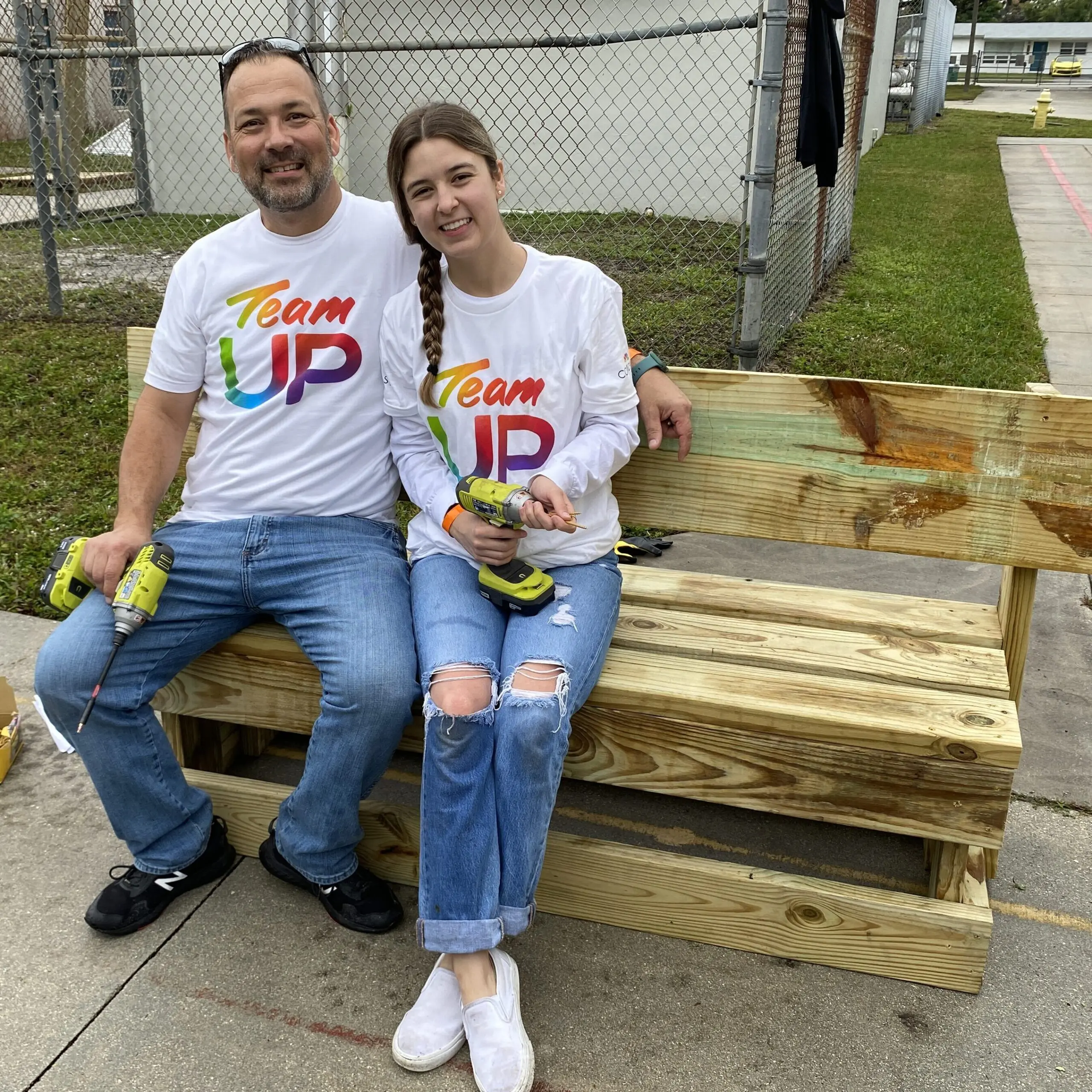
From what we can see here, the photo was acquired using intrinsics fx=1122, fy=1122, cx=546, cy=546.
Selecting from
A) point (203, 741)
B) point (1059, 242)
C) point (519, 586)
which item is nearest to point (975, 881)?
point (519, 586)

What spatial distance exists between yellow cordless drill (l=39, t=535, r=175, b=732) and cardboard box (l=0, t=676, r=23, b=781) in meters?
0.78

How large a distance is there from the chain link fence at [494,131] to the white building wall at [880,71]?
689cm

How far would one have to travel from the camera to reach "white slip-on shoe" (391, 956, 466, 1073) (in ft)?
7.25

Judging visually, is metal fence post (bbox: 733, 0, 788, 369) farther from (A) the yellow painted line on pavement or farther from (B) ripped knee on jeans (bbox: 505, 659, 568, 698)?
(B) ripped knee on jeans (bbox: 505, 659, 568, 698)

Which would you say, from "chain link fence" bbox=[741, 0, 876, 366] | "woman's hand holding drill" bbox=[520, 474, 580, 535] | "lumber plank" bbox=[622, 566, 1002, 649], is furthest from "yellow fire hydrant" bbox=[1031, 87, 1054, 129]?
"woman's hand holding drill" bbox=[520, 474, 580, 535]

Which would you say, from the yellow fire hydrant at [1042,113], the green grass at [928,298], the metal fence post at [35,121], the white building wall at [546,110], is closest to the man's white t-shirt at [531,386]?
the green grass at [928,298]

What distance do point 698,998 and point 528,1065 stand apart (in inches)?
16.9

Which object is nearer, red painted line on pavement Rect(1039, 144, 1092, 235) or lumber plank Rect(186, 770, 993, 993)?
lumber plank Rect(186, 770, 993, 993)

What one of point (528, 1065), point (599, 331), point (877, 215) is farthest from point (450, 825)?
point (877, 215)

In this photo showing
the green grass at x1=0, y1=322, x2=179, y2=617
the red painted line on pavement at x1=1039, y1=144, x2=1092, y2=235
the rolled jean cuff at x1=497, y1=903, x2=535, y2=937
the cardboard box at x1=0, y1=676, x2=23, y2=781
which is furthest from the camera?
the red painted line on pavement at x1=1039, y1=144, x2=1092, y2=235

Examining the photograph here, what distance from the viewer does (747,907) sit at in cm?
251

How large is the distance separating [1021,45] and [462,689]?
103418 millimetres

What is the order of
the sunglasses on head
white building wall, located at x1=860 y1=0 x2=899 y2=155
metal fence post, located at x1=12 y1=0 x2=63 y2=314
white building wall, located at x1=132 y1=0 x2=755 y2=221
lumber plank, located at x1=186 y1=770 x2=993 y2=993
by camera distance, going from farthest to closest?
white building wall, located at x1=860 y1=0 x2=899 y2=155
white building wall, located at x1=132 y1=0 x2=755 y2=221
metal fence post, located at x1=12 y1=0 x2=63 y2=314
the sunglasses on head
lumber plank, located at x1=186 y1=770 x2=993 y2=993

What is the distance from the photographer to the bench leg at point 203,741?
9.77ft
